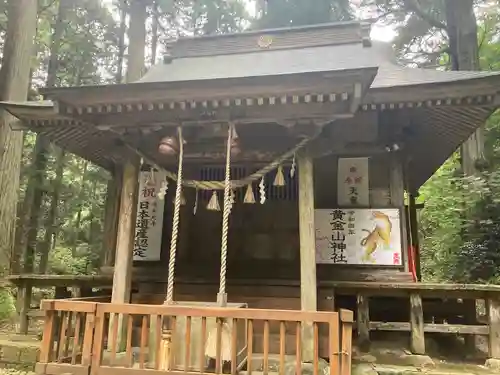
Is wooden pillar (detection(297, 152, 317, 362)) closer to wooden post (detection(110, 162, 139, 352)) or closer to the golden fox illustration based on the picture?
the golden fox illustration

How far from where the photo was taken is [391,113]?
659 cm

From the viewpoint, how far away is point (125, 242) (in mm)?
6055

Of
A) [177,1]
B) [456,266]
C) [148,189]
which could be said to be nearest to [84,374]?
[148,189]

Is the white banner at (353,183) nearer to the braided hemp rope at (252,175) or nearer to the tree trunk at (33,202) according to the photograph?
the braided hemp rope at (252,175)

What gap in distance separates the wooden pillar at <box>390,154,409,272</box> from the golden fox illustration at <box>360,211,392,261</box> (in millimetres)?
245

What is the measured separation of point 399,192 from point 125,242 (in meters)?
4.53

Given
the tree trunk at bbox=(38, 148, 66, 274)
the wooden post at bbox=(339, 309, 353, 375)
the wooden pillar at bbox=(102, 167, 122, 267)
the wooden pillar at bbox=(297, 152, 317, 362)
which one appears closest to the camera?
the wooden post at bbox=(339, 309, 353, 375)

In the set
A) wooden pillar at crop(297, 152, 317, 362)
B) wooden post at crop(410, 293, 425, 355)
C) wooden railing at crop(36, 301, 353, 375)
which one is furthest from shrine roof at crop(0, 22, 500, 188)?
wooden post at crop(410, 293, 425, 355)

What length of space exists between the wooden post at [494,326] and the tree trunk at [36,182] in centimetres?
1371

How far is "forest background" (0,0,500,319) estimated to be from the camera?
11.3 metres

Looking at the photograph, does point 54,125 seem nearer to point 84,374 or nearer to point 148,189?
point 148,189

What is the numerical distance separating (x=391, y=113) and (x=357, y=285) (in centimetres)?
282

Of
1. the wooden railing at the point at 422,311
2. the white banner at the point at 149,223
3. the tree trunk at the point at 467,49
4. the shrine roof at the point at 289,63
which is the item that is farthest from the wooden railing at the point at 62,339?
the tree trunk at the point at 467,49

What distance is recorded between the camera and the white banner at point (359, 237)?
261 inches
